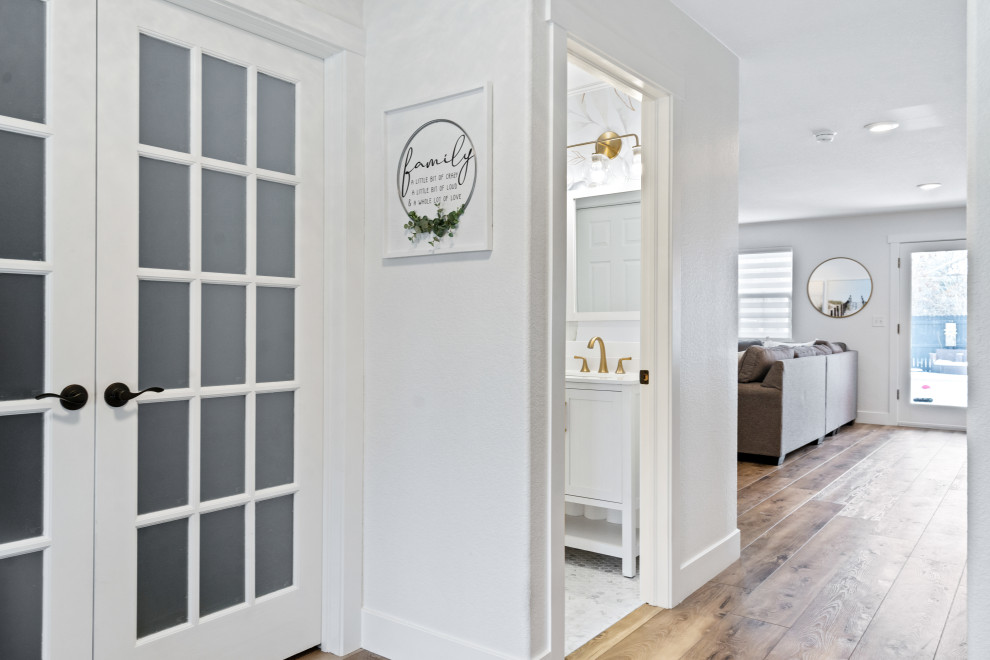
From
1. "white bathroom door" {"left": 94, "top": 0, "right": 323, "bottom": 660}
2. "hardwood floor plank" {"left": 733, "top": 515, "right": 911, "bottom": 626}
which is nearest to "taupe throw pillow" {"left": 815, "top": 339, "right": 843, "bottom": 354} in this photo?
"hardwood floor plank" {"left": 733, "top": 515, "right": 911, "bottom": 626}

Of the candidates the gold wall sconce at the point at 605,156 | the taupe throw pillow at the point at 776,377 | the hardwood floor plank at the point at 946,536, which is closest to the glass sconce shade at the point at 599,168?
the gold wall sconce at the point at 605,156

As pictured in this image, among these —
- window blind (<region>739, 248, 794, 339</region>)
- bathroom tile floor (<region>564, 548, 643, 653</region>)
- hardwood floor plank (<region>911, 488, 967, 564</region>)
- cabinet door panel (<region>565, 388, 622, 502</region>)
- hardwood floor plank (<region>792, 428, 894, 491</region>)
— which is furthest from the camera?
window blind (<region>739, 248, 794, 339</region>)

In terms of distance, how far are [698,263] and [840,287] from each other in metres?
5.89

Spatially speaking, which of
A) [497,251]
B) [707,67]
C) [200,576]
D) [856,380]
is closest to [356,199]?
[497,251]

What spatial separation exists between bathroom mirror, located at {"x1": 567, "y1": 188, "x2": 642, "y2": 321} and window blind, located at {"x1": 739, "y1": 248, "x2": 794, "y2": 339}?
17.3 feet

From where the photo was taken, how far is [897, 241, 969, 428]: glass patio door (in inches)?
281

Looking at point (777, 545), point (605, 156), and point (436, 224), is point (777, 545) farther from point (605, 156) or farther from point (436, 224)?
point (436, 224)

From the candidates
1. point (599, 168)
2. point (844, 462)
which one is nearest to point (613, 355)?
point (599, 168)

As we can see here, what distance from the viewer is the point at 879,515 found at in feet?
12.8

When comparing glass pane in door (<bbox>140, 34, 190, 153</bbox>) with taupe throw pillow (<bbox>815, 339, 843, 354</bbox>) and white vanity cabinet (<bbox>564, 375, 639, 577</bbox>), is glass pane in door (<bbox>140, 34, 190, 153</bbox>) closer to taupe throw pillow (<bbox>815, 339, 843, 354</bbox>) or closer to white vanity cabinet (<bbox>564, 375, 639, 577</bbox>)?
white vanity cabinet (<bbox>564, 375, 639, 577</bbox>)

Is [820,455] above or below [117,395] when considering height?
below

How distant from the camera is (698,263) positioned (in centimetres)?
281

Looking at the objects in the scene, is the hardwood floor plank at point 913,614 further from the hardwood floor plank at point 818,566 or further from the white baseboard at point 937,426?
the white baseboard at point 937,426

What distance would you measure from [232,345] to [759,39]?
2506 millimetres
